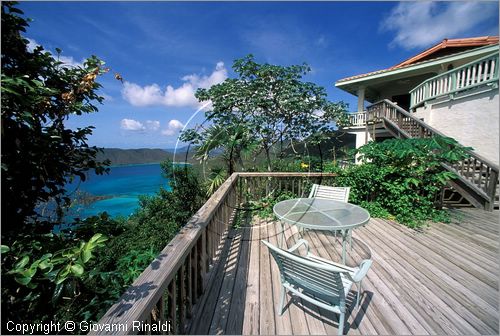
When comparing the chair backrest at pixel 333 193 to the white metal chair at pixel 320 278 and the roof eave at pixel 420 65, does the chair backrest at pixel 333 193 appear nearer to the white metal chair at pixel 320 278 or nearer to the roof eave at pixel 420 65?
the white metal chair at pixel 320 278

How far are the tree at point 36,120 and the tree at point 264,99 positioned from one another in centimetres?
559

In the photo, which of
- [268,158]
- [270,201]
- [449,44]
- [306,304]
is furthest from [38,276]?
[449,44]

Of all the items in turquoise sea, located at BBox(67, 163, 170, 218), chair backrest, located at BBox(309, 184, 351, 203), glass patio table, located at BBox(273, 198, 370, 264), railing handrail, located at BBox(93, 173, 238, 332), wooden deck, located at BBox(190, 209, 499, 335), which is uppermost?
chair backrest, located at BBox(309, 184, 351, 203)

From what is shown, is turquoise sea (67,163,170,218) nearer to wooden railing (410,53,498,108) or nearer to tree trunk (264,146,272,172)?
tree trunk (264,146,272,172)

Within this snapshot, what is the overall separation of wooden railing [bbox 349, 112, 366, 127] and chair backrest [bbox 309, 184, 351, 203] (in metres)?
8.01

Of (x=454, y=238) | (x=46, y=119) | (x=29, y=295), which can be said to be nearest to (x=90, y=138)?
(x=46, y=119)

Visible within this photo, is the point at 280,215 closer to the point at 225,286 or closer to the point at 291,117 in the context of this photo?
the point at 225,286

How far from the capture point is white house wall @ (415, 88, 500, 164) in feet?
16.6

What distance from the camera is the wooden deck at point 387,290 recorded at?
1.72 m

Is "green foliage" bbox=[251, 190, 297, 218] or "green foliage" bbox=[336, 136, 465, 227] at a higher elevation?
"green foliage" bbox=[336, 136, 465, 227]

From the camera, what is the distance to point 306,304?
1961 mm

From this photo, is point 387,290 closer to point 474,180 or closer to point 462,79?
point 474,180

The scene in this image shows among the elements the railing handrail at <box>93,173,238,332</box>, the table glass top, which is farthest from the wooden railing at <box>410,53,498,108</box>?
the railing handrail at <box>93,173,238,332</box>

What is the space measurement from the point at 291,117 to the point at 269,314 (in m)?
7.13
